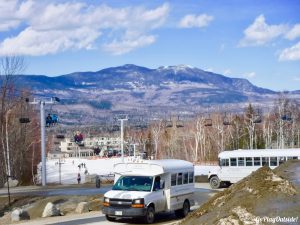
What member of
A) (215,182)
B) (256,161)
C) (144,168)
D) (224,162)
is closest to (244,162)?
(256,161)

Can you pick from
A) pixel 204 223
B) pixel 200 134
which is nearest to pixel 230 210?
pixel 204 223

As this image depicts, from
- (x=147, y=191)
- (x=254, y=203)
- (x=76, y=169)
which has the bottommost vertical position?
(x=76, y=169)

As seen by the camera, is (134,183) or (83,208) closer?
(134,183)

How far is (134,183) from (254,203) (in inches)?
491

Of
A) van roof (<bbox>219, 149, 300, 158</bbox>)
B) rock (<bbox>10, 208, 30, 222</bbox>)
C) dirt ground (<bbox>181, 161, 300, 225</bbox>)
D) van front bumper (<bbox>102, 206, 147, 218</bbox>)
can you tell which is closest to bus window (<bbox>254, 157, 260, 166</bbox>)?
van roof (<bbox>219, 149, 300, 158</bbox>)

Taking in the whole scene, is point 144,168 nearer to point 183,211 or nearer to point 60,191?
point 183,211

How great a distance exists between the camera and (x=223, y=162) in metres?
45.2

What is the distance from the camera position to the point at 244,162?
44.2 m

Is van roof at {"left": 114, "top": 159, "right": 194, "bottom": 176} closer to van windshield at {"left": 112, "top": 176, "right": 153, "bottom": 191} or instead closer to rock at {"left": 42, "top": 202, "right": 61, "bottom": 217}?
van windshield at {"left": 112, "top": 176, "right": 153, "bottom": 191}

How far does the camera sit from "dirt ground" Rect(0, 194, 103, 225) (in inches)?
1261

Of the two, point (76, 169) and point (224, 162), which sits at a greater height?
point (224, 162)

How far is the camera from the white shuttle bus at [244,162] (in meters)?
43.0

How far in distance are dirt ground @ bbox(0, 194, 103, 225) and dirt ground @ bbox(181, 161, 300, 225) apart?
1882 cm

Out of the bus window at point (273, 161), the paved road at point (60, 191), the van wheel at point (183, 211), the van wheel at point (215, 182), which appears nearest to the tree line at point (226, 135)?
the paved road at point (60, 191)
